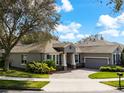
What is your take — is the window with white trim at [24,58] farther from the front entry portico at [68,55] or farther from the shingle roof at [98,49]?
the shingle roof at [98,49]

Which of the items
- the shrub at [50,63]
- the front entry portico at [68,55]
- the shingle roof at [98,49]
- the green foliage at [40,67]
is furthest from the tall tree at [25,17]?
the shingle roof at [98,49]

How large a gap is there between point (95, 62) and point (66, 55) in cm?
482

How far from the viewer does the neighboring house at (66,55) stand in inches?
1523

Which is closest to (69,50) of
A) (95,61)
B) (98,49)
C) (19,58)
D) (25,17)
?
(95,61)

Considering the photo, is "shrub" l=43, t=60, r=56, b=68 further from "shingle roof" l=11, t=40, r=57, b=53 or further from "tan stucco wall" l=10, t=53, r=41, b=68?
"tan stucco wall" l=10, t=53, r=41, b=68

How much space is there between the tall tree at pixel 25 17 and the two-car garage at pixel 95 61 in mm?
12075

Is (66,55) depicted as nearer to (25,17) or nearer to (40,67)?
(40,67)

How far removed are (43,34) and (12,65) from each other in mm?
10505

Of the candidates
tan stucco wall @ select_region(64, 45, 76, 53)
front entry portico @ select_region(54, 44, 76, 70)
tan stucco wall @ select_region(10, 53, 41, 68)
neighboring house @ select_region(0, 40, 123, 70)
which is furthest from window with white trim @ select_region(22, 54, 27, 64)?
tan stucco wall @ select_region(64, 45, 76, 53)

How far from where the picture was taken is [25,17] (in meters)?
32.6

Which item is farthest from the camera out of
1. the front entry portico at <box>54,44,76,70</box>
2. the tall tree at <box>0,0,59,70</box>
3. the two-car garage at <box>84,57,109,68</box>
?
the two-car garage at <box>84,57,109,68</box>

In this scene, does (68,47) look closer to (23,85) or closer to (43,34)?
(43,34)

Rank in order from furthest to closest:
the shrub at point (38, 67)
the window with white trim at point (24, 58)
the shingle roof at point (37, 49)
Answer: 1. the window with white trim at point (24, 58)
2. the shingle roof at point (37, 49)
3. the shrub at point (38, 67)

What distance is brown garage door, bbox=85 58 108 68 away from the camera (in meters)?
42.0
